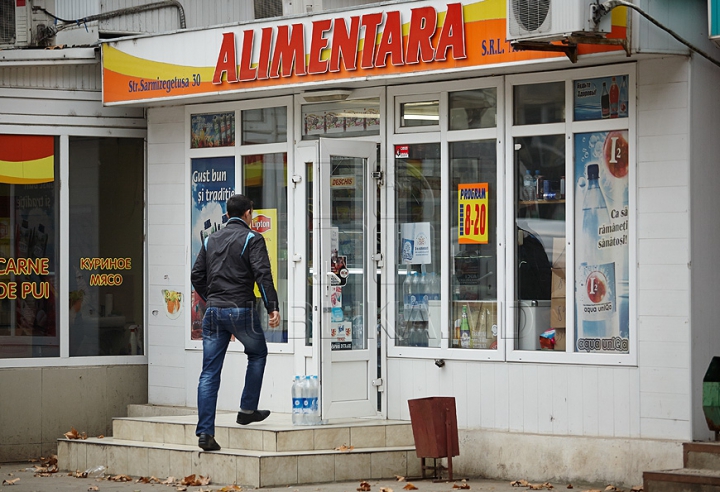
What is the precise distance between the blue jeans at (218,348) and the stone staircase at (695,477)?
3.45 metres

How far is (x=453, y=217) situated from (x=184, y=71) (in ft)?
10.5

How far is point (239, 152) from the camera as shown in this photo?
1179 cm

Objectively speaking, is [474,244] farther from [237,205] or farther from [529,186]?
[237,205]

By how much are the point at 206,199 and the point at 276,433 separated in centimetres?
320

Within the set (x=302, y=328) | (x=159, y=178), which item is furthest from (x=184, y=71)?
(x=302, y=328)

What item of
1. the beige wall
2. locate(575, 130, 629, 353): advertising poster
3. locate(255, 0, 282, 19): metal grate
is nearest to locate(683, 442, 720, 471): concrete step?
locate(575, 130, 629, 353): advertising poster

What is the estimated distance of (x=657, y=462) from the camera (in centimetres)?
905

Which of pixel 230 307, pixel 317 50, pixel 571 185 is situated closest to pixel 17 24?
pixel 317 50

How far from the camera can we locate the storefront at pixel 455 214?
925 centimetres

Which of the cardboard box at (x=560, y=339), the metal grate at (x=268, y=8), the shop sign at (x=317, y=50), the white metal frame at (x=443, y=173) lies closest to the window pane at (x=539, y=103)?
the white metal frame at (x=443, y=173)

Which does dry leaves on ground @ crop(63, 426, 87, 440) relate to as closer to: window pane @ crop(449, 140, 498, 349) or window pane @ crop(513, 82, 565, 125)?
window pane @ crop(449, 140, 498, 349)

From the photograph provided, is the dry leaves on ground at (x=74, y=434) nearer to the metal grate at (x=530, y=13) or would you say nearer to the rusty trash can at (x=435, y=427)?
the rusty trash can at (x=435, y=427)

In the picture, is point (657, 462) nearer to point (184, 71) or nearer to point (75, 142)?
point (184, 71)

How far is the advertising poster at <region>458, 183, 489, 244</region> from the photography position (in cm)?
1026
